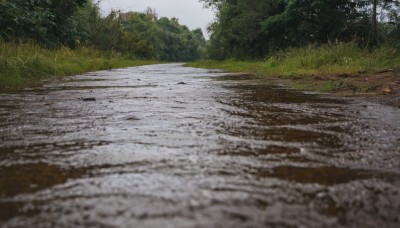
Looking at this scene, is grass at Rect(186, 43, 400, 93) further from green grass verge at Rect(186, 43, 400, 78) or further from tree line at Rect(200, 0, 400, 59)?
tree line at Rect(200, 0, 400, 59)

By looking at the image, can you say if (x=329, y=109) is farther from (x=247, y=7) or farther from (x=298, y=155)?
(x=247, y=7)

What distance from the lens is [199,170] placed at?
1.59 metres

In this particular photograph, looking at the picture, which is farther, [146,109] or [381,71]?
[381,71]

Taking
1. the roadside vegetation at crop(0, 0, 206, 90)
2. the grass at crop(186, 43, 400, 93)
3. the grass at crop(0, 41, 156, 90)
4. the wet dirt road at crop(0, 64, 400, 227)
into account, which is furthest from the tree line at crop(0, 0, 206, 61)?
the wet dirt road at crop(0, 64, 400, 227)

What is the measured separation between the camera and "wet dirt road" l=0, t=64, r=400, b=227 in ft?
3.84

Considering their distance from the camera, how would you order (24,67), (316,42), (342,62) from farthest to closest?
(316,42), (342,62), (24,67)

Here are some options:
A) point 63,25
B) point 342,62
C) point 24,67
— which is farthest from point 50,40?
point 342,62

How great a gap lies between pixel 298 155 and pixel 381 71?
224 inches

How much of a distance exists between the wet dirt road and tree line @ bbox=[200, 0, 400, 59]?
10499 millimetres

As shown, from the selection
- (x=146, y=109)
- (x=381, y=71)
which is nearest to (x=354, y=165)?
(x=146, y=109)

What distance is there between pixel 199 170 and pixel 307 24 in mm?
17713

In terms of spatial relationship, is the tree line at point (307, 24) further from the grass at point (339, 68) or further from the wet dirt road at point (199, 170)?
the wet dirt road at point (199, 170)

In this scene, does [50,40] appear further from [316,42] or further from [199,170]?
[199,170]

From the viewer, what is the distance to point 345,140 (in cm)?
218
